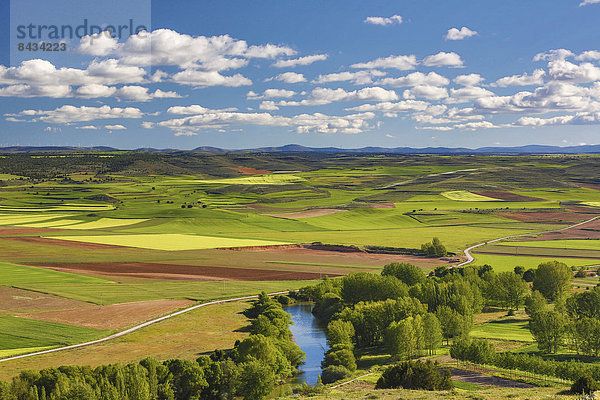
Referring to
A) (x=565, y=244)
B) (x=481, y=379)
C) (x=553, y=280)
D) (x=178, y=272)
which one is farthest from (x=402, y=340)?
(x=565, y=244)

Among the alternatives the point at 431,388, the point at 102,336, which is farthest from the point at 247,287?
the point at 431,388

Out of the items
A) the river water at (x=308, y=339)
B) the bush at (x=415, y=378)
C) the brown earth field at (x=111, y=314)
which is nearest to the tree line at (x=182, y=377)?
the river water at (x=308, y=339)

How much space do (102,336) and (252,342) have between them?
2325 centimetres

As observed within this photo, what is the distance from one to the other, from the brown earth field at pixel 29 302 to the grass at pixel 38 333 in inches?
213

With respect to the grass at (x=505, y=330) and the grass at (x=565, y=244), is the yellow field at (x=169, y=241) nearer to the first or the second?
the grass at (x=565, y=244)

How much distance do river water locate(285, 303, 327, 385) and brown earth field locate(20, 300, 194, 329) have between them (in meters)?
19.1

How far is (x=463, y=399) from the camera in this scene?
1816 inches

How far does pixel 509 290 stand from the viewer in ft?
312

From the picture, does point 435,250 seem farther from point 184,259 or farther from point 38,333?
point 38,333

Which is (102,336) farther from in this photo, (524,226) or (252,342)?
(524,226)

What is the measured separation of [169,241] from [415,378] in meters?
107

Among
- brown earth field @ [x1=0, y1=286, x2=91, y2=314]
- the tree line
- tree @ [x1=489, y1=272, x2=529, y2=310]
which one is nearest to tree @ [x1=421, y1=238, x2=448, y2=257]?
tree @ [x1=489, y1=272, x2=529, y2=310]

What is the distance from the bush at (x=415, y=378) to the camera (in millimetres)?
53156

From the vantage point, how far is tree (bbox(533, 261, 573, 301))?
99.9m
